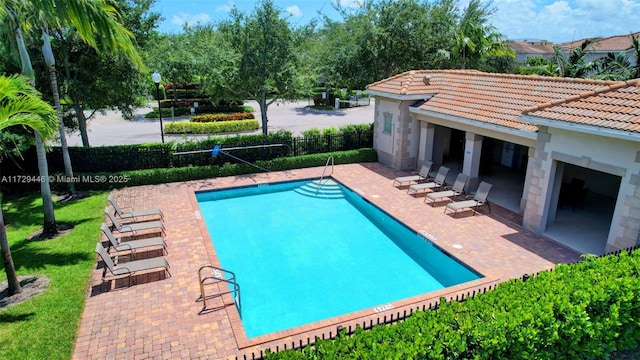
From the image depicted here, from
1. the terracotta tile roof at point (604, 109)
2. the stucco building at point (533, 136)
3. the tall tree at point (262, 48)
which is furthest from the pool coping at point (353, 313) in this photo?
the tall tree at point (262, 48)

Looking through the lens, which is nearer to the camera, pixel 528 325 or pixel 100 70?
pixel 528 325

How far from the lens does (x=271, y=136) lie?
2169 cm

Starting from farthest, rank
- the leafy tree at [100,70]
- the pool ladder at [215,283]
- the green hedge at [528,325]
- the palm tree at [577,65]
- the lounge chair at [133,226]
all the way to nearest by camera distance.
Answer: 1. the palm tree at [577,65]
2. the leafy tree at [100,70]
3. the lounge chair at [133,226]
4. the pool ladder at [215,283]
5. the green hedge at [528,325]

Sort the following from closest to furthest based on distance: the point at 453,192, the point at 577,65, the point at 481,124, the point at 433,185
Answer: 1. the point at 481,124
2. the point at 453,192
3. the point at 433,185
4. the point at 577,65

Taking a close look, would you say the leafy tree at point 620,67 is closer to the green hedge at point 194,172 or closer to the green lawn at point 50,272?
the green hedge at point 194,172

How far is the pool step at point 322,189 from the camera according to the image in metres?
18.7

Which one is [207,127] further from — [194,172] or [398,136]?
[398,136]

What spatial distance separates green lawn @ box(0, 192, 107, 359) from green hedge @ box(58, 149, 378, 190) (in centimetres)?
122

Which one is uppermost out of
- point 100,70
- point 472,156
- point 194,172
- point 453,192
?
point 100,70

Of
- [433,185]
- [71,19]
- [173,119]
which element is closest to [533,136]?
[433,185]

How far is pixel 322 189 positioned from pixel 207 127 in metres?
17.4

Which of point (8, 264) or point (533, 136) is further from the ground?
point (533, 136)

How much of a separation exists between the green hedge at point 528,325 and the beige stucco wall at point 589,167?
3175mm

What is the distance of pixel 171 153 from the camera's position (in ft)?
65.0
